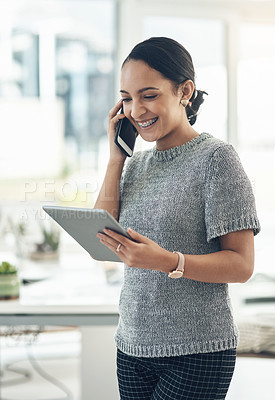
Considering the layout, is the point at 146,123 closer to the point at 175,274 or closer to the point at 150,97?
the point at 150,97

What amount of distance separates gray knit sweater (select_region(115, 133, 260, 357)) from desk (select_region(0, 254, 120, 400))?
0.86 metres

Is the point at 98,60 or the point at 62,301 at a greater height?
the point at 98,60

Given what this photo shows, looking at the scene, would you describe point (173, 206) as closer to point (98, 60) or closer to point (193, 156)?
point (193, 156)

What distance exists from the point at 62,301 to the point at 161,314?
40.7 inches

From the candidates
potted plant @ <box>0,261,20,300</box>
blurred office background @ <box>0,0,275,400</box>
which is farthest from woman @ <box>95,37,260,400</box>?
blurred office background @ <box>0,0,275,400</box>

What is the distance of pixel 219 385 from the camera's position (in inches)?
45.1

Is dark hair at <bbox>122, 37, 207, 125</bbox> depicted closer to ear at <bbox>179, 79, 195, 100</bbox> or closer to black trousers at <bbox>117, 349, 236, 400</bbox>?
ear at <bbox>179, 79, 195, 100</bbox>

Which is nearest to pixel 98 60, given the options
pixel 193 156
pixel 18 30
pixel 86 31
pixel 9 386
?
pixel 86 31

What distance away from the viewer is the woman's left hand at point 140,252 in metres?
1.05

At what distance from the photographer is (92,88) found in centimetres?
426

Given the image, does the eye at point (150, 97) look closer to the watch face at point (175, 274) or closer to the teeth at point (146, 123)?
the teeth at point (146, 123)

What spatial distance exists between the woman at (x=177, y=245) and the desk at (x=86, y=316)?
2.67 ft

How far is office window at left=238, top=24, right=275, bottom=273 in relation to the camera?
3.45 m

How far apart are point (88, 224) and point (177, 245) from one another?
0.61 ft
